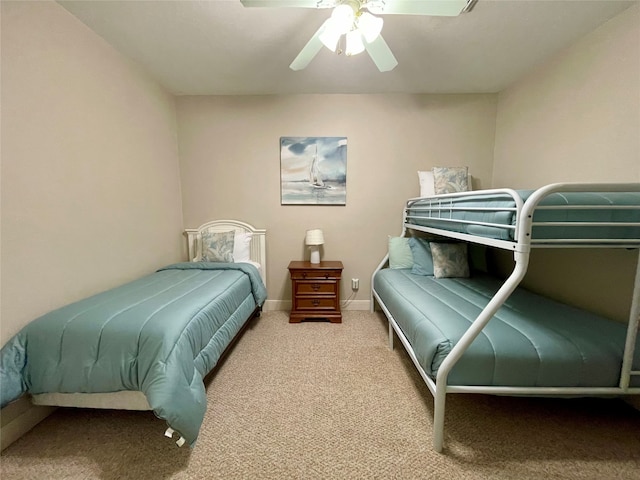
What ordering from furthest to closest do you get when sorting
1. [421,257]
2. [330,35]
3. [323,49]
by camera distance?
1. [421,257]
2. [323,49]
3. [330,35]

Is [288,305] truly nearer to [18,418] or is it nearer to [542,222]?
[18,418]

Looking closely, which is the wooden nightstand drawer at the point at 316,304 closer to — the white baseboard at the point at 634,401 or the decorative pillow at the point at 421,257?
the decorative pillow at the point at 421,257

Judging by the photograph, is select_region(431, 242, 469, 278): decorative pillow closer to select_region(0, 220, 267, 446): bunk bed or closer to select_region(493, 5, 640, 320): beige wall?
select_region(493, 5, 640, 320): beige wall

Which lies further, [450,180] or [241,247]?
[241,247]

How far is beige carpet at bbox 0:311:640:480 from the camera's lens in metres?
1.13

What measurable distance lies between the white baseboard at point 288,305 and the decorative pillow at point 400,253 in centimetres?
60

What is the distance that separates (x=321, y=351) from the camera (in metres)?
2.11

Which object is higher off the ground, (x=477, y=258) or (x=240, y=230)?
(x=240, y=230)

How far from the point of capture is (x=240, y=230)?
292 cm

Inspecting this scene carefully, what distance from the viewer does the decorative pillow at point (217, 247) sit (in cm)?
270

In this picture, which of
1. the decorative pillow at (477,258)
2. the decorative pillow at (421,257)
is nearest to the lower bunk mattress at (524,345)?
the decorative pillow at (421,257)

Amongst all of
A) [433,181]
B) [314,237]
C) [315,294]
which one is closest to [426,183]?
[433,181]

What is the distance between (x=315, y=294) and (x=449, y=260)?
134 centimetres

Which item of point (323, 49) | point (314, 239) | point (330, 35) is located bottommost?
point (314, 239)
